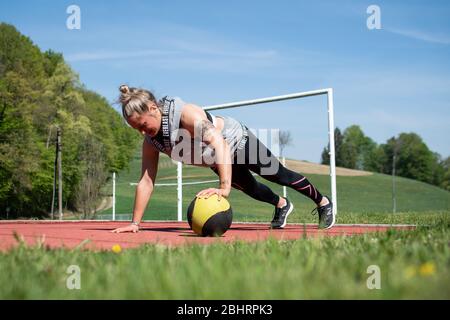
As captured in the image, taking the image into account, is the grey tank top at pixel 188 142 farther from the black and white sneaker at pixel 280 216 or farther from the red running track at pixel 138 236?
the black and white sneaker at pixel 280 216

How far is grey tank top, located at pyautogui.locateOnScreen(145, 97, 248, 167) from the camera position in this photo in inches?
191

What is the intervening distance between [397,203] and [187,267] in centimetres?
4584

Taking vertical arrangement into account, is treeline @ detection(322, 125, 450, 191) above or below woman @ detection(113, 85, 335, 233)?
above

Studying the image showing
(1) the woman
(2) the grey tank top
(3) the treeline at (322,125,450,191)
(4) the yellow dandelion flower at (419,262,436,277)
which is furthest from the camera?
(3) the treeline at (322,125,450,191)

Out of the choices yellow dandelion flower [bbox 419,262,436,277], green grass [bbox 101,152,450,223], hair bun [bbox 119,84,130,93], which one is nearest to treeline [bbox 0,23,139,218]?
green grass [bbox 101,152,450,223]

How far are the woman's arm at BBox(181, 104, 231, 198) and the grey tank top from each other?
0.08m

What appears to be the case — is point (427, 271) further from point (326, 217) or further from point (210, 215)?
point (326, 217)

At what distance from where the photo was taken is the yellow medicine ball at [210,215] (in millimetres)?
4715

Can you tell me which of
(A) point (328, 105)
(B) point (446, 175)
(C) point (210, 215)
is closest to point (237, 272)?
(C) point (210, 215)

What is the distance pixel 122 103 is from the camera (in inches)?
184

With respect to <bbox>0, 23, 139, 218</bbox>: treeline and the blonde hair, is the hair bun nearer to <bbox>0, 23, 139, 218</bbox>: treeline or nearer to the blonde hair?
the blonde hair

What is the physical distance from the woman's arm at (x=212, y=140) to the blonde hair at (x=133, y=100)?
1.06 feet

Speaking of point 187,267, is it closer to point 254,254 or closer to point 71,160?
point 254,254

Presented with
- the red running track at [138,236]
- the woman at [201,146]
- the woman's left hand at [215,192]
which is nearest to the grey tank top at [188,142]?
the woman at [201,146]
